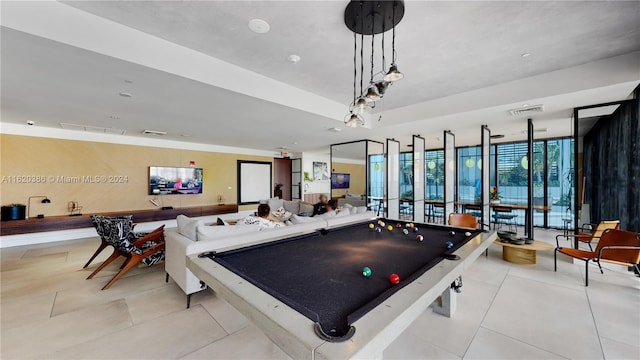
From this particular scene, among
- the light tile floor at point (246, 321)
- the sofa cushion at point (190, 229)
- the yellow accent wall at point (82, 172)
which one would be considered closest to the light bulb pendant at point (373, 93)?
the light tile floor at point (246, 321)

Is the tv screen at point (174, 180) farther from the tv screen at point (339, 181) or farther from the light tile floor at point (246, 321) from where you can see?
the tv screen at point (339, 181)

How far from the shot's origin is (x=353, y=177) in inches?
351

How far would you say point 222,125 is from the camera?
5465mm

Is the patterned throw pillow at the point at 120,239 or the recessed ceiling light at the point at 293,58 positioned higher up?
the recessed ceiling light at the point at 293,58

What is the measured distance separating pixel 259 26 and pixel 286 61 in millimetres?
740

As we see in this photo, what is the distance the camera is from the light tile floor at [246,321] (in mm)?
1998

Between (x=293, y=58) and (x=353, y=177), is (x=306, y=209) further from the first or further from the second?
(x=293, y=58)

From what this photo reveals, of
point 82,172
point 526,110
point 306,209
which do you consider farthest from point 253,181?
point 526,110

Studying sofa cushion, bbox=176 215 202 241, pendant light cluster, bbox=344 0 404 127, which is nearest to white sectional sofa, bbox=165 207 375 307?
sofa cushion, bbox=176 215 202 241

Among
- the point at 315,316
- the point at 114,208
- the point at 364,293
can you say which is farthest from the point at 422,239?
the point at 114,208

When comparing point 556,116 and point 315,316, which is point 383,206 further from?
point 315,316

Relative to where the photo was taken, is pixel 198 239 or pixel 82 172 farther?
pixel 82 172

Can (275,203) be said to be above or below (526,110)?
below

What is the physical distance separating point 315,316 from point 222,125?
17.2 ft
